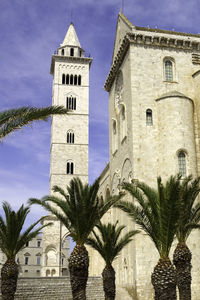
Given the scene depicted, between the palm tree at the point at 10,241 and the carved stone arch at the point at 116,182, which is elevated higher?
the carved stone arch at the point at 116,182

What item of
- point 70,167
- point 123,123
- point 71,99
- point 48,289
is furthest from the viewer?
point 71,99

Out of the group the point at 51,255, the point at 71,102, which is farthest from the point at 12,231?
the point at 71,102

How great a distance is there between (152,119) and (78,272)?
35.3 feet

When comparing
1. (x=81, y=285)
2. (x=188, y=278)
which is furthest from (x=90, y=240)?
(x=188, y=278)

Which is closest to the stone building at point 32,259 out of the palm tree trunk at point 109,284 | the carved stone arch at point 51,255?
the carved stone arch at point 51,255

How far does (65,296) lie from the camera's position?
19.7 m

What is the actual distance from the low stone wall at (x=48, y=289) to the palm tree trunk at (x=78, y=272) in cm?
579

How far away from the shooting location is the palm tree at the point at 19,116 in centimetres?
983

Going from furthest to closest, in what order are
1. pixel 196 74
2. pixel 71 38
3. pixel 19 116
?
pixel 71 38, pixel 196 74, pixel 19 116

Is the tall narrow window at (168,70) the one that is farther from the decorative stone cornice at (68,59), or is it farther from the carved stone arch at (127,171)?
the decorative stone cornice at (68,59)

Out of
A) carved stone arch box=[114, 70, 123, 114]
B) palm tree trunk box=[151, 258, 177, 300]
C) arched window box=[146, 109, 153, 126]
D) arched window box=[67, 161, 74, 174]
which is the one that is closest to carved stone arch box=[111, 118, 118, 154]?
carved stone arch box=[114, 70, 123, 114]

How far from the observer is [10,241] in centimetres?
1600

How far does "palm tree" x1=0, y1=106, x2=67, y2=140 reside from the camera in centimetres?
983

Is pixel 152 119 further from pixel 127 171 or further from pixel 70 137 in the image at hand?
pixel 70 137
